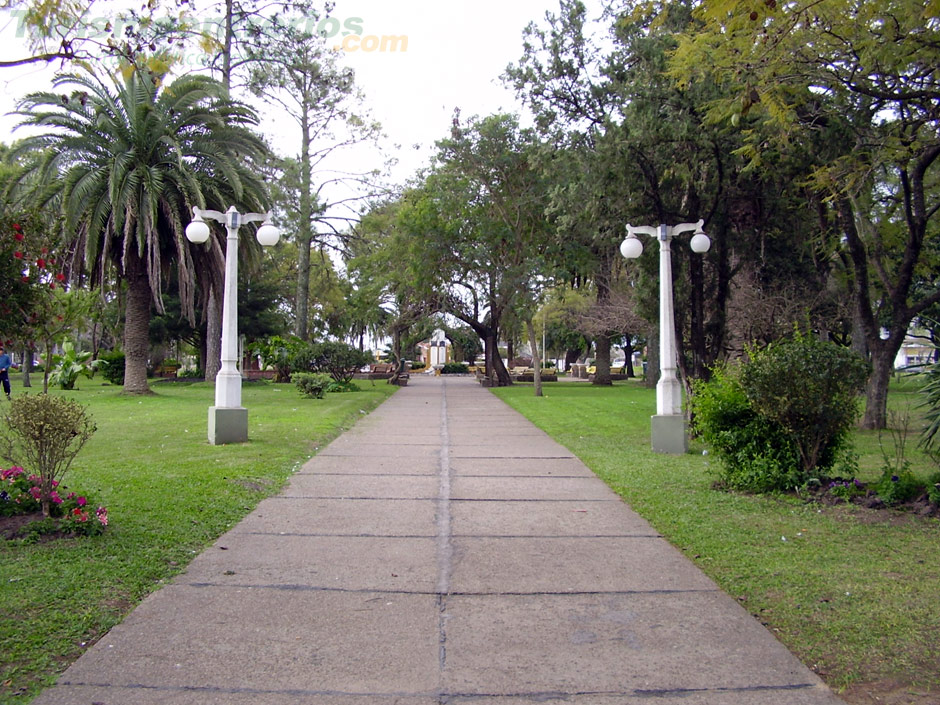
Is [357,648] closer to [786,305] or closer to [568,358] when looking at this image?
[786,305]

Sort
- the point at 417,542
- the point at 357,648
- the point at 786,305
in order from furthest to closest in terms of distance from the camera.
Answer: the point at 786,305
the point at 417,542
the point at 357,648

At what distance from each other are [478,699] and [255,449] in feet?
27.0

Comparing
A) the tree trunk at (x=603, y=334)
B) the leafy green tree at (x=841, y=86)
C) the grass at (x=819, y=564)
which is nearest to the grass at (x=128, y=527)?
the grass at (x=819, y=564)

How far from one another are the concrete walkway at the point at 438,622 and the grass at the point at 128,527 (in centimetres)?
19

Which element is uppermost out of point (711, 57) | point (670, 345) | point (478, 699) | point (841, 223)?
point (711, 57)

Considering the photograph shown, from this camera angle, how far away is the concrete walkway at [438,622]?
11.5 ft

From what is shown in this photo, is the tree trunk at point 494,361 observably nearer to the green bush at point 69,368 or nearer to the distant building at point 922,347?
the green bush at point 69,368

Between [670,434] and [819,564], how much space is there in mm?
6055

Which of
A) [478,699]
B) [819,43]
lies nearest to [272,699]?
[478,699]

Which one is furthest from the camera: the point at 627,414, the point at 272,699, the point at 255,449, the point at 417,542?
the point at 627,414

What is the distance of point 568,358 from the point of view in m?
79.9

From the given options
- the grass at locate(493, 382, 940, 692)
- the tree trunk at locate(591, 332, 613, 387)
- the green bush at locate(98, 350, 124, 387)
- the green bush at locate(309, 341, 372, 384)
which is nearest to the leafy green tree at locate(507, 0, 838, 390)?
the grass at locate(493, 382, 940, 692)

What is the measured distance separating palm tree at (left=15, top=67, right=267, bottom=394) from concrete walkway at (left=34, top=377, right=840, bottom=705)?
1473cm

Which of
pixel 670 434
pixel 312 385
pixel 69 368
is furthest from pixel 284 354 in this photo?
pixel 670 434
